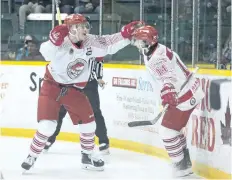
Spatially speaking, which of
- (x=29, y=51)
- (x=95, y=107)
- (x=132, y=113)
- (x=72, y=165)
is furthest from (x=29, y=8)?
(x=72, y=165)

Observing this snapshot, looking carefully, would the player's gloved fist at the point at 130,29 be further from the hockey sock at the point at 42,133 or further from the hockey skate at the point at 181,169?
the hockey skate at the point at 181,169

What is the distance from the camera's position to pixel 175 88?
3.91 meters

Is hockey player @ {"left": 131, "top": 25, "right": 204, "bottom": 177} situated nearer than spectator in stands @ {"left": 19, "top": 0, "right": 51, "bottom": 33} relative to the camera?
Yes

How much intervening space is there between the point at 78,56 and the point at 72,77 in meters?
0.15

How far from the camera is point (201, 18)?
15.8 feet

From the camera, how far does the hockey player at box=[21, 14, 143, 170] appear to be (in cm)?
410

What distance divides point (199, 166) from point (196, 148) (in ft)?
0.41

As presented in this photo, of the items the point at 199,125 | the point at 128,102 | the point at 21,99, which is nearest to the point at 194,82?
the point at 199,125

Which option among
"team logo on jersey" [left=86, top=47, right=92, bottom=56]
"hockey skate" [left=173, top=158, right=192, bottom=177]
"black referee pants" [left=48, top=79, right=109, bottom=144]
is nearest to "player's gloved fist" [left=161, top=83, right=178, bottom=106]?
"hockey skate" [left=173, top=158, right=192, bottom=177]

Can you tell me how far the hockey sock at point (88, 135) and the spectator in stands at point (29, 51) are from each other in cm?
209

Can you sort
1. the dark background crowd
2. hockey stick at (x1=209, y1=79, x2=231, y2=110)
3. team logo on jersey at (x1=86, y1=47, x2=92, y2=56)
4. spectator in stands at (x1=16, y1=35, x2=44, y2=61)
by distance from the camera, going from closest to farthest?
hockey stick at (x1=209, y1=79, x2=231, y2=110) < team logo on jersey at (x1=86, y1=47, x2=92, y2=56) < the dark background crowd < spectator in stands at (x1=16, y1=35, x2=44, y2=61)

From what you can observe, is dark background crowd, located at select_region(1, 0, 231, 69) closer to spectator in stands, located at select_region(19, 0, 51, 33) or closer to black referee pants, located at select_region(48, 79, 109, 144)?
spectator in stands, located at select_region(19, 0, 51, 33)

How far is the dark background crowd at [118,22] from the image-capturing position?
463 centimetres

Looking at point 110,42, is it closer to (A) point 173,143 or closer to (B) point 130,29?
(B) point 130,29
